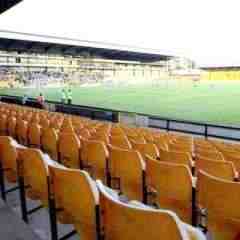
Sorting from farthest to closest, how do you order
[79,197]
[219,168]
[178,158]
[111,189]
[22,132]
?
[22,132] < [178,158] < [219,168] < [111,189] < [79,197]

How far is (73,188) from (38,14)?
3299 cm

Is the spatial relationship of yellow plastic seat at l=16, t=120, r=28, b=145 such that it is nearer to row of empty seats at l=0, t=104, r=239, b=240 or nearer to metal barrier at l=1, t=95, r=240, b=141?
row of empty seats at l=0, t=104, r=239, b=240

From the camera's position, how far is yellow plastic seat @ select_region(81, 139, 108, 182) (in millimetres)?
3762

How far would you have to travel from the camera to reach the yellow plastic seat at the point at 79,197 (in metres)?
2.16

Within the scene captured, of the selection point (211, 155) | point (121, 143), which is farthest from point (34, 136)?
point (211, 155)

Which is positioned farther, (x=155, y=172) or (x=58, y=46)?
(x=58, y=46)

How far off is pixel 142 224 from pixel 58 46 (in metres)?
44.1

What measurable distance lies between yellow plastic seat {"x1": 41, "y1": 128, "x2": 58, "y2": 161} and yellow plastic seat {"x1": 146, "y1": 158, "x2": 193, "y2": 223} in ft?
7.08

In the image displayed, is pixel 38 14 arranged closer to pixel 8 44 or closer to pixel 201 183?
pixel 8 44

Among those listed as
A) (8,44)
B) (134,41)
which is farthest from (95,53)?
(8,44)

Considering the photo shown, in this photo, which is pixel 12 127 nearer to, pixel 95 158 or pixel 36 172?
pixel 95 158

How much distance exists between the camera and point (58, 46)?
44.3m

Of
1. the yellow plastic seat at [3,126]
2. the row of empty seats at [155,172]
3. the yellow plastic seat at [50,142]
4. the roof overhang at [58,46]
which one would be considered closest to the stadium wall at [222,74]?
the roof overhang at [58,46]

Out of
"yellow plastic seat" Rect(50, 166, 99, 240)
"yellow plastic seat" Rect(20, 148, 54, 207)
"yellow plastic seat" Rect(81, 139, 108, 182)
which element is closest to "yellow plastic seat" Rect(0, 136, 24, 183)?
"yellow plastic seat" Rect(20, 148, 54, 207)
